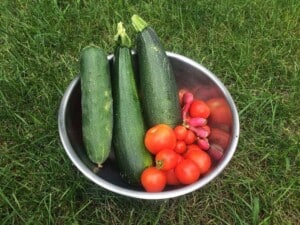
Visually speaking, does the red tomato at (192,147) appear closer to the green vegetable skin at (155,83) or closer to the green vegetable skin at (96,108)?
the green vegetable skin at (155,83)

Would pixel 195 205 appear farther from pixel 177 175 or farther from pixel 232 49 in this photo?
pixel 232 49

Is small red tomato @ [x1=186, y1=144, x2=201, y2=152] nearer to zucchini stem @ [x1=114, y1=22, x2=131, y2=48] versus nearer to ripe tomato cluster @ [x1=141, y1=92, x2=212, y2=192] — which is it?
ripe tomato cluster @ [x1=141, y1=92, x2=212, y2=192]

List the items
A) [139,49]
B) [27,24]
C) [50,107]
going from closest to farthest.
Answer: [139,49]
[50,107]
[27,24]

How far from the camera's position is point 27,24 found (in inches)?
97.2

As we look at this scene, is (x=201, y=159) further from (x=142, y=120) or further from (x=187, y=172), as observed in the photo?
(x=142, y=120)

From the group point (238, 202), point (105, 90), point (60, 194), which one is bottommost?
point (238, 202)

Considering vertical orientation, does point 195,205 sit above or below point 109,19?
below

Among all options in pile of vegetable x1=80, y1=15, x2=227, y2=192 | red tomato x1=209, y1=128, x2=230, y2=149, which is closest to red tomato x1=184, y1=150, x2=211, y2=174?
pile of vegetable x1=80, y1=15, x2=227, y2=192

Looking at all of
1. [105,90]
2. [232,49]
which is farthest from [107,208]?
[232,49]

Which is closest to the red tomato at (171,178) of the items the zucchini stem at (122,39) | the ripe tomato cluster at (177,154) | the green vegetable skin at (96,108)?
the ripe tomato cluster at (177,154)

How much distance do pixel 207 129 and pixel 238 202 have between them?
0.33 m

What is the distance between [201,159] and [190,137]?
111 millimetres

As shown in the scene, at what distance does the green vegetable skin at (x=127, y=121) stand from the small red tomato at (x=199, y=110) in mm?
229

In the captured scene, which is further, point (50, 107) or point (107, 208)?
point (50, 107)
